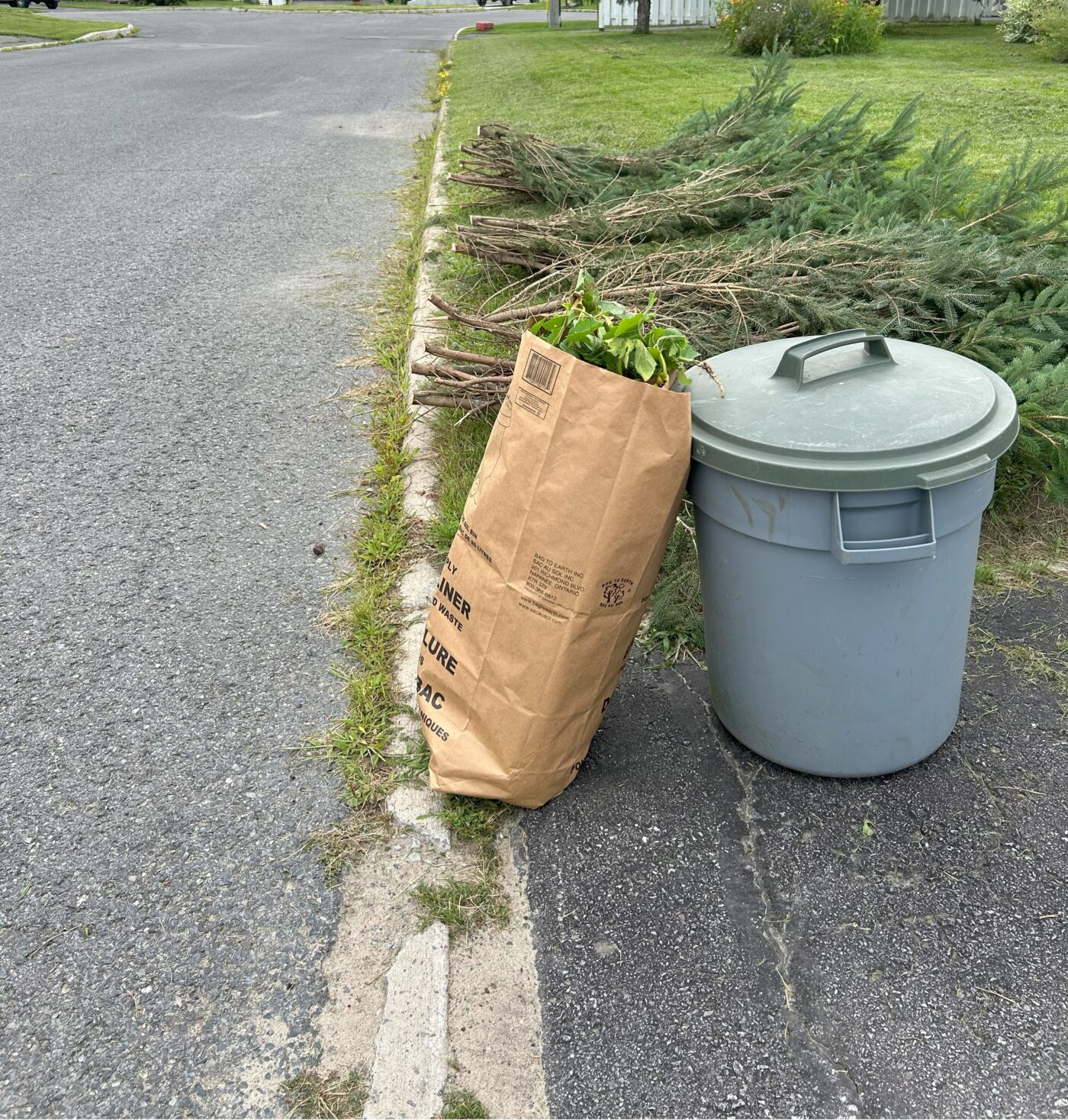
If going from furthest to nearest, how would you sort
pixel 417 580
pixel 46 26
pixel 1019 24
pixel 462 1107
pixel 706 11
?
pixel 46 26 < pixel 706 11 < pixel 1019 24 < pixel 417 580 < pixel 462 1107

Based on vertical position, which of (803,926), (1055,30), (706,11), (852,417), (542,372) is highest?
(542,372)

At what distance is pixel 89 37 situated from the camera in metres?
22.0

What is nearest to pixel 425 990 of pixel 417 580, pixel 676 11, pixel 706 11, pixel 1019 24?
pixel 417 580

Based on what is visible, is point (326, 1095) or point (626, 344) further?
point (626, 344)

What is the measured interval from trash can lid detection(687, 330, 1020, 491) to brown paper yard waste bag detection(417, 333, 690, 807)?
0.55 ft

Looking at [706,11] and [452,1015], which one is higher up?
[706,11]

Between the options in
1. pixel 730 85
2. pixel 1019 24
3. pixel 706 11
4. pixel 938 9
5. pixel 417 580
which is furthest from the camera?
pixel 706 11

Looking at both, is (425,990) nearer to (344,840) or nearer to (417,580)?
(344,840)

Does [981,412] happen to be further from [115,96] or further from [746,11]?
[746,11]

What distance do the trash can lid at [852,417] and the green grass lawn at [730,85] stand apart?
5.83 metres

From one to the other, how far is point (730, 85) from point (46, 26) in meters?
20.1

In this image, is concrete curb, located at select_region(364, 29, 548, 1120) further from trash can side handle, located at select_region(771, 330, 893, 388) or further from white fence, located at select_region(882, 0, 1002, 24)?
white fence, located at select_region(882, 0, 1002, 24)

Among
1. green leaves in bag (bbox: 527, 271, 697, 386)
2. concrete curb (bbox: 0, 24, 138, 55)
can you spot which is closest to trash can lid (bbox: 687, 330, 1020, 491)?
green leaves in bag (bbox: 527, 271, 697, 386)

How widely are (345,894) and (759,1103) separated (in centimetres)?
97
